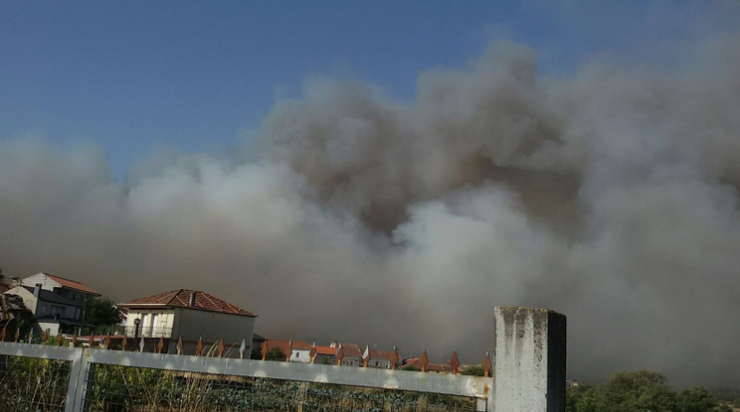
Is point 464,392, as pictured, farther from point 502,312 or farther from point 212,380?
point 212,380

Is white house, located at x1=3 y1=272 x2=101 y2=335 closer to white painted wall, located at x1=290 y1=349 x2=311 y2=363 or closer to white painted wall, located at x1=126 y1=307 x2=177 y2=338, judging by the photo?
white painted wall, located at x1=126 y1=307 x2=177 y2=338

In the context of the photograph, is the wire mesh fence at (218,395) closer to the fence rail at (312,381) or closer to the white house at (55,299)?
the fence rail at (312,381)

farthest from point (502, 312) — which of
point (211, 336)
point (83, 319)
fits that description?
point (83, 319)

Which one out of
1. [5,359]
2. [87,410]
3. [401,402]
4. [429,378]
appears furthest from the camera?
[5,359]

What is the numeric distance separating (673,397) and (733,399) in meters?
12.6

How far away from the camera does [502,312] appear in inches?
130

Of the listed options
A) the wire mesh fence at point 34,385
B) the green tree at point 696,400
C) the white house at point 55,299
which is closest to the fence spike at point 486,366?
the wire mesh fence at point 34,385

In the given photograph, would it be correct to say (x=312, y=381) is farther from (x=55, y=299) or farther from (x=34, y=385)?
(x=55, y=299)

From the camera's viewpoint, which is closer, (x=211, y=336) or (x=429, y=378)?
(x=429, y=378)

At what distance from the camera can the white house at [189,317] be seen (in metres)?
38.2

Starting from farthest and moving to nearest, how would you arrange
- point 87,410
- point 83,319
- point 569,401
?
1. point 83,319
2. point 569,401
3. point 87,410

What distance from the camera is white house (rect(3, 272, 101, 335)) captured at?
5050cm

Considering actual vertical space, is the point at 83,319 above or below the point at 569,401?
above

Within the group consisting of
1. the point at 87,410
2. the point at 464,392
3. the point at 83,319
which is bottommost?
the point at 87,410
